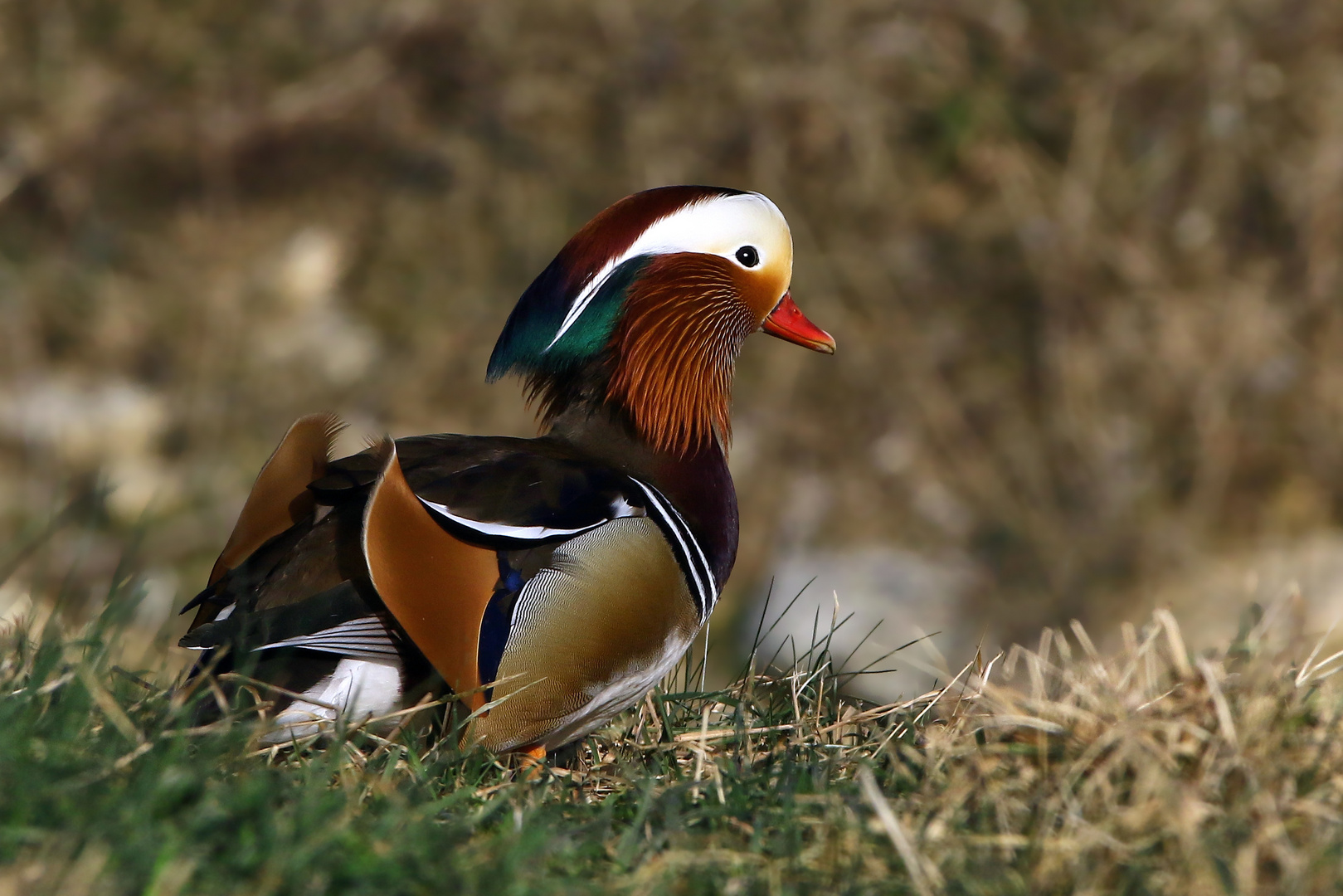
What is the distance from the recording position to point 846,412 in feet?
22.2

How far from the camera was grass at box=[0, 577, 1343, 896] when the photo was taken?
156 centimetres

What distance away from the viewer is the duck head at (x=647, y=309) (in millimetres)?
2854

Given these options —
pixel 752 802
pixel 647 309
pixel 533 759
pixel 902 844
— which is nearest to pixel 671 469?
pixel 647 309

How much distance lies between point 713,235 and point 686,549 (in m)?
0.72

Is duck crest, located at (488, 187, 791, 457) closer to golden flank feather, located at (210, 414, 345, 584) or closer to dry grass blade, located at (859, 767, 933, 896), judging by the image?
golden flank feather, located at (210, 414, 345, 584)

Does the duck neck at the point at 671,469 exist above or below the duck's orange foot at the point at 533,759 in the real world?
above

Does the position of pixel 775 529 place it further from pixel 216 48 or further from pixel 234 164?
pixel 216 48

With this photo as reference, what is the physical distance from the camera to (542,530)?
2.38m

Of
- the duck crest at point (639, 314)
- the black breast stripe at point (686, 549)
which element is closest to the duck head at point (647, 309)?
the duck crest at point (639, 314)

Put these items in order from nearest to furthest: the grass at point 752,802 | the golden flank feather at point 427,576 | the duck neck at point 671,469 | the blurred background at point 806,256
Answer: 1. the grass at point 752,802
2. the golden flank feather at point 427,576
3. the duck neck at point 671,469
4. the blurred background at point 806,256

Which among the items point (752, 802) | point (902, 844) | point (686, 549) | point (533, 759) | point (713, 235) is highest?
point (713, 235)

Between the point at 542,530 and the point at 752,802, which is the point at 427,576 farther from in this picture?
the point at 752,802

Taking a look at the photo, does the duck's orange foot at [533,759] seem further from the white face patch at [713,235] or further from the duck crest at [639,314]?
the white face patch at [713,235]

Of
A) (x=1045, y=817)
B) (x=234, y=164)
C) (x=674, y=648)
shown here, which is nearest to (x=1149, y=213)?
(x=234, y=164)
